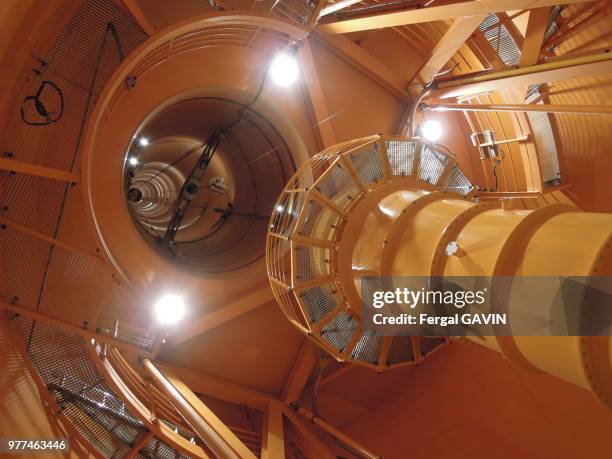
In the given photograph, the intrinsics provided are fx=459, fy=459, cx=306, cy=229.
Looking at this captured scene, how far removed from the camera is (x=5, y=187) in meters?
4.49

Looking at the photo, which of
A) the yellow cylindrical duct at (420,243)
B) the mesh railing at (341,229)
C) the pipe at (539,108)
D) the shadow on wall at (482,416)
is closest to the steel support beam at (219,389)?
the shadow on wall at (482,416)

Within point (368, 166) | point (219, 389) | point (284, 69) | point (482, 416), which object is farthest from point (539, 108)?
point (219, 389)

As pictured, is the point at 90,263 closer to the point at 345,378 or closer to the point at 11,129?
the point at 11,129

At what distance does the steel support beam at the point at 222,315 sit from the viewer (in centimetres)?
661

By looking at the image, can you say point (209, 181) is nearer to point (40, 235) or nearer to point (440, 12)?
point (40, 235)

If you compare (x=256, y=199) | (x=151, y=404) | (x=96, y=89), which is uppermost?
(x=256, y=199)

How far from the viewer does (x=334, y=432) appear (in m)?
6.23

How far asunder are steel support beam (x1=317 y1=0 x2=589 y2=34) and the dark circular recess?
8.05 feet

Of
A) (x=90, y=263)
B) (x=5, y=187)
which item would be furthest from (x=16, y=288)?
(x=5, y=187)

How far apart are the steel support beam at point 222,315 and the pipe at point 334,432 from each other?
1648 millimetres

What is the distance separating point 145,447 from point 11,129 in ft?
12.0

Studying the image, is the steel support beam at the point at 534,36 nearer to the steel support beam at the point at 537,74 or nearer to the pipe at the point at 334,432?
the steel support beam at the point at 537,74

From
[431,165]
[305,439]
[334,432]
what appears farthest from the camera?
[305,439]

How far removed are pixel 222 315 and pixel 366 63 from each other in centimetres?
434
